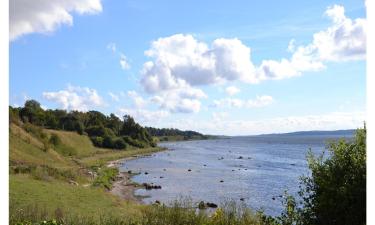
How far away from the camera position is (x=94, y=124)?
254ft

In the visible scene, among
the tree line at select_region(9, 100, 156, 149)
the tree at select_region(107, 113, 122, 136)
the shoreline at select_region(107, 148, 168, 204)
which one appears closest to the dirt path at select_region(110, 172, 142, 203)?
the shoreline at select_region(107, 148, 168, 204)

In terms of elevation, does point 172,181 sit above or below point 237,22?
below

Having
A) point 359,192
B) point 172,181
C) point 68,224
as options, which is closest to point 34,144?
point 172,181

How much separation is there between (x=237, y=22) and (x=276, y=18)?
0.40 m

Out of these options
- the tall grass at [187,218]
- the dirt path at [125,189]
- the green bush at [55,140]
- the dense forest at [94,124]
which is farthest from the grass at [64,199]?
the dense forest at [94,124]

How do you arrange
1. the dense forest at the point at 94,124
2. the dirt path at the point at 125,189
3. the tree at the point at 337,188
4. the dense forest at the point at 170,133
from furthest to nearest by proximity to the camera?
1. the dense forest at the point at 170,133
2. the dense forest at the point at 94,124
3. the dirt path at the point at 125,189
4. the tree at the point at 337,188

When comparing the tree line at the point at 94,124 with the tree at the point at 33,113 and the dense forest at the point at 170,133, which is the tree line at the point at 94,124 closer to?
the tree at the point at 33,113

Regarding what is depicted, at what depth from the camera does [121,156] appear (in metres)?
63.5

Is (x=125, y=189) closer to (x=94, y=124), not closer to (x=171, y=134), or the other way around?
(x=94, y=124)

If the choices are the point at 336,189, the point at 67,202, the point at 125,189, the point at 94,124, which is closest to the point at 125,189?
the point at 125,189

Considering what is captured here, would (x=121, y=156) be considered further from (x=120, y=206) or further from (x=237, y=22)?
(x=237, y=22)

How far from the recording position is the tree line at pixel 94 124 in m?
58.7

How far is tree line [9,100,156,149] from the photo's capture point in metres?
58.7

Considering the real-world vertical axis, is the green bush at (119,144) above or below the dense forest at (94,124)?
below
